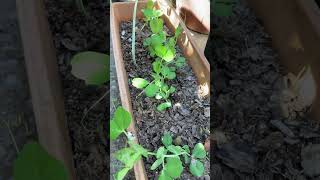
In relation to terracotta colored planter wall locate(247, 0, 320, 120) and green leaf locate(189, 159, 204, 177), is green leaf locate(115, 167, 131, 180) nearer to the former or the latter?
green leaf locate(189, 159, 204, 177)

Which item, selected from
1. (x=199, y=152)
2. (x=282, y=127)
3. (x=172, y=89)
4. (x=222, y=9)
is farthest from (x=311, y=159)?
(x=222, y=9)

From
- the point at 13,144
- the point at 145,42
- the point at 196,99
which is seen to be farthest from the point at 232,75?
the point at 13,144

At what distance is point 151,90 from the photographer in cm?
118

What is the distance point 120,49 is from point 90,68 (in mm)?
131

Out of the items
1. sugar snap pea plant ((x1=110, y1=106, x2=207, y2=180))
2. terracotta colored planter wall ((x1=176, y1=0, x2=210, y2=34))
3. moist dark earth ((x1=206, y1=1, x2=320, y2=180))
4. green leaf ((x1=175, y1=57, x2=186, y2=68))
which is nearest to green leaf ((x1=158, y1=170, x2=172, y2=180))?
sugar snap pea plant ((x1=110, y1=106, x2=207, y2=180))

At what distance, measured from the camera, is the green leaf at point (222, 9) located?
51.7 inches

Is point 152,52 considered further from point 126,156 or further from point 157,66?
point 126,156

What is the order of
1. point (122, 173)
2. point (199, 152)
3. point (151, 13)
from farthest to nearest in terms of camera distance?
point (151, 13) → point (199, 152) → point (122, 173)

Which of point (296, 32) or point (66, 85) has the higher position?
point (296, 32)

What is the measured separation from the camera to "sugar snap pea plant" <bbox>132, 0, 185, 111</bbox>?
1.18 metres

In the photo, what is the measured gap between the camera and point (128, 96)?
115 cm

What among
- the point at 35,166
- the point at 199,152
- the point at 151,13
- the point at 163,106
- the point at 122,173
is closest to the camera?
the point at 35,166

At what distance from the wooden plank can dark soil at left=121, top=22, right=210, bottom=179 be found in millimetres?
178

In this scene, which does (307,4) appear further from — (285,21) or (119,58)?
(119,58)
